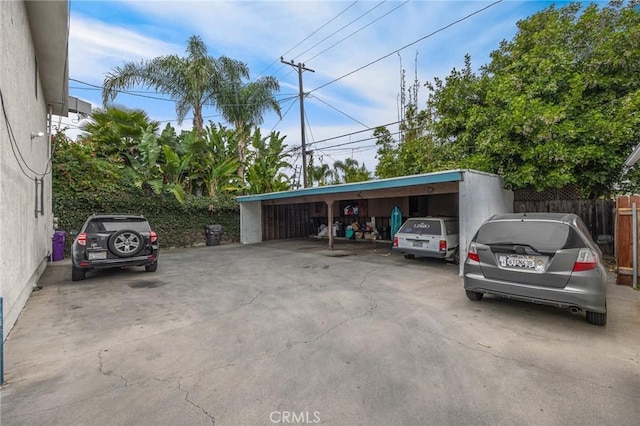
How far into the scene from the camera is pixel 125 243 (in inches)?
273

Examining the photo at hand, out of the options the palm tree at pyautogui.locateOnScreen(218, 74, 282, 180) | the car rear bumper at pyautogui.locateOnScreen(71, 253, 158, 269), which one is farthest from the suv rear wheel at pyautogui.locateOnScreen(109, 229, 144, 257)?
the palm tree at pyautogui.locateOnScreen(218, 74, 282, 180)

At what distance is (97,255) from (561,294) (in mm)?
8570

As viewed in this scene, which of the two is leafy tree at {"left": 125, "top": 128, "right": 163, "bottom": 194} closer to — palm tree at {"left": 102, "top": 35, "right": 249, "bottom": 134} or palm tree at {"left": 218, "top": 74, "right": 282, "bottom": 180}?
palm tree at {"left": 102, "top": 35, "right": 249, "bottom": 134}

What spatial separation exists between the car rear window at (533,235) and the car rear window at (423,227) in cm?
385

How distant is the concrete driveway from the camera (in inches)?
91.4

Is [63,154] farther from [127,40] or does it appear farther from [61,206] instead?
[127,40]

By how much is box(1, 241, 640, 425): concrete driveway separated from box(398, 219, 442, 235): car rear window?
3.10 meters

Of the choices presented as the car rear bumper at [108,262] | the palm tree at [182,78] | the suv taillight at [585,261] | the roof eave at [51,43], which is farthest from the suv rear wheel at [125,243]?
the palm tree at [182,78]

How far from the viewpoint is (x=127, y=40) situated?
12141mm

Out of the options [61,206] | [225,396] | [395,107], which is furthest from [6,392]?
[395,107]

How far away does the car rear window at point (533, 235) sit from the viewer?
3.93m

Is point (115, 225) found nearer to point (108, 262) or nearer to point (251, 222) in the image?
point (108, 262)

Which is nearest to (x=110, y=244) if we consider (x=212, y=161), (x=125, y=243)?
(x=125, y=243)

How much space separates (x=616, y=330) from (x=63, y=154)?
15.8 metres
